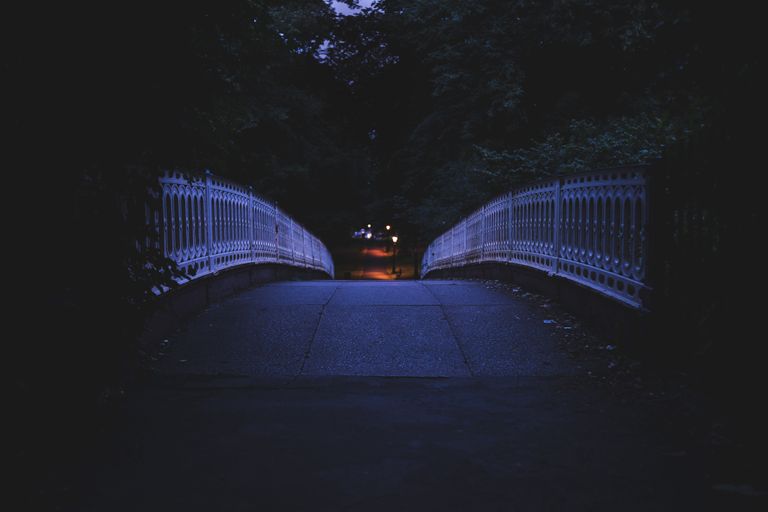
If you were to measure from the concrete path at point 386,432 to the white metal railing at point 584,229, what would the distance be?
94cm

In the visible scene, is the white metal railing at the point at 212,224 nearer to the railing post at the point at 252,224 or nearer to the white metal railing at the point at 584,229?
the railing post at the point at 252,224

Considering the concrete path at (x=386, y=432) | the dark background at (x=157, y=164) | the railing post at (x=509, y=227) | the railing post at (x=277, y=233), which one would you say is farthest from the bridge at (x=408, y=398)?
the railing post at (x=277, y=233)

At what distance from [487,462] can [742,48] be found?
2.92 meters

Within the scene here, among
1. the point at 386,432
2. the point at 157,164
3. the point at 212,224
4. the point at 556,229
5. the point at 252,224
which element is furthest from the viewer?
the point at 252,224

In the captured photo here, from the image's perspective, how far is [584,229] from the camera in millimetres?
7965

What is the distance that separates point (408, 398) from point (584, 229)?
3.67 metres

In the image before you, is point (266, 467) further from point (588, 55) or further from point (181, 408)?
point (588, 55)

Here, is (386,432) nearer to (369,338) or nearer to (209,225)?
(369,338)

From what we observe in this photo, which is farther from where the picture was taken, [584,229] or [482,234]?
[482,234]

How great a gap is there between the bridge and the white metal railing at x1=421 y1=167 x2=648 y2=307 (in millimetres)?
31

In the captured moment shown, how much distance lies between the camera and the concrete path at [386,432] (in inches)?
140

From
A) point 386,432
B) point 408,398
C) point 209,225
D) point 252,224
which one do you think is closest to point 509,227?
point 252,224

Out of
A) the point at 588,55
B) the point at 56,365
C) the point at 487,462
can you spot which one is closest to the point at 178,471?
the point at 56,365

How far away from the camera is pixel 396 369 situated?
20.5ft
